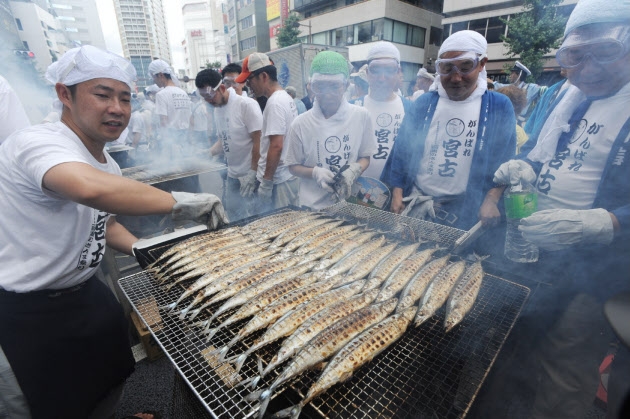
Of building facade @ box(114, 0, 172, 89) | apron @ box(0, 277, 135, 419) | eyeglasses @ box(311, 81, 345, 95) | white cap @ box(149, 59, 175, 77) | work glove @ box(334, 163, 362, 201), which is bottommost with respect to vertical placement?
apron @ box(0, 277, 135, 419)

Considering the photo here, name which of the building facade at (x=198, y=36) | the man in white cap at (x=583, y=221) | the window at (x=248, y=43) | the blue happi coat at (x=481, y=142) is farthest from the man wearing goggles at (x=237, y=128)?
the building facade at (x=198, y=36)

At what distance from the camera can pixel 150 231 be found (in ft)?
19.1

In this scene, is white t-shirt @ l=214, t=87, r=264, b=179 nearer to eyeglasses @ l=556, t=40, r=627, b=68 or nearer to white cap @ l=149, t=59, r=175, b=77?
white cap @ l=149, t=59, r=175, b=77

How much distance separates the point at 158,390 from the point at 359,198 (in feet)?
12.1

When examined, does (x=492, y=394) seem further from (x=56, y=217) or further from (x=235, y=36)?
(x=235, y=36)

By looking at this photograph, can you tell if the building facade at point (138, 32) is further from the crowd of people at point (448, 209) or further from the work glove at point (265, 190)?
the crowd of people at point (448, 209)

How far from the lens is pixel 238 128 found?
6.44 meters

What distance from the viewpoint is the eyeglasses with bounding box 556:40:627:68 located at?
Answer: 234cm

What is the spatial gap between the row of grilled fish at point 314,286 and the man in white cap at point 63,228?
24.3 inches

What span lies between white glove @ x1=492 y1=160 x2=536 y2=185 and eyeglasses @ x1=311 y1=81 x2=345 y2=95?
2.37 metres

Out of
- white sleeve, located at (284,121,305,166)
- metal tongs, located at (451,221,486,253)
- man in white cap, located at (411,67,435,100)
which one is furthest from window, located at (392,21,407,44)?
metal tongs, located at (451,221,486,253)

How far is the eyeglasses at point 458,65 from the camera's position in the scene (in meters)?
3.40

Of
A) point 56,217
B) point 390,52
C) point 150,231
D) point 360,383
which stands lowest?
point 150,231

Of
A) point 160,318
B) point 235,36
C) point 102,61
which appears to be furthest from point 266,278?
point 235,36
